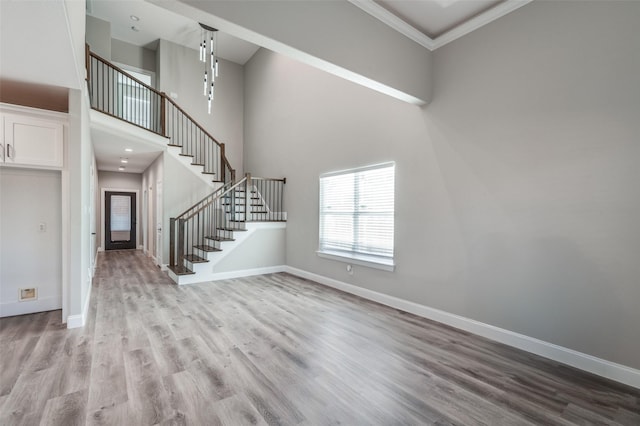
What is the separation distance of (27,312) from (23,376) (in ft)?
6.21

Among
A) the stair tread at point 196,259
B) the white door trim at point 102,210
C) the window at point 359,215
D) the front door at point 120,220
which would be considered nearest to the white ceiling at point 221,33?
the white door trim at point 102,210

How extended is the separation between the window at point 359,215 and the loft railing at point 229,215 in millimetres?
1519

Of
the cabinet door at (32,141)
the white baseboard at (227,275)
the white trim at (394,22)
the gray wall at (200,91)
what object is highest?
→ the gray wall at (200,91)

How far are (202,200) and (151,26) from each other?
4.66 meters

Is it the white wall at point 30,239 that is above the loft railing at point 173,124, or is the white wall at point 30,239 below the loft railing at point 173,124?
below

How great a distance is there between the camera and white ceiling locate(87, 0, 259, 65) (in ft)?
20.9

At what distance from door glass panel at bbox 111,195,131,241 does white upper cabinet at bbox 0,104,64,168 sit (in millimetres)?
7505

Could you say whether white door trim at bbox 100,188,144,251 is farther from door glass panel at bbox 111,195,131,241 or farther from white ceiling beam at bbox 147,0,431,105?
white ceiling beam at bbox 147,0,431,105

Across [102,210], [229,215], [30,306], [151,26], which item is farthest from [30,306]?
[102,210]

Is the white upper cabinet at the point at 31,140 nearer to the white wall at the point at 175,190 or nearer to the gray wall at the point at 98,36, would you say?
the white wall at the point at 175,190

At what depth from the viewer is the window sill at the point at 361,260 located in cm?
411

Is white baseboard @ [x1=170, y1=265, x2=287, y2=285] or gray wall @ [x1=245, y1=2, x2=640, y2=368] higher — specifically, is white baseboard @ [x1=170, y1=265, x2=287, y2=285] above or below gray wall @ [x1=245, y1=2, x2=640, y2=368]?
below

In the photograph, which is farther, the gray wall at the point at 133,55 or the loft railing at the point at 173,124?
the gray wall at the point at 133,55

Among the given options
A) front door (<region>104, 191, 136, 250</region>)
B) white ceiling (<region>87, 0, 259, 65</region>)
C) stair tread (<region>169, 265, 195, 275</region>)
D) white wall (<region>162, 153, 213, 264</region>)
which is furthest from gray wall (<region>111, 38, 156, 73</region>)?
stair tread (<region>169, 265, 195, 275</region>)
